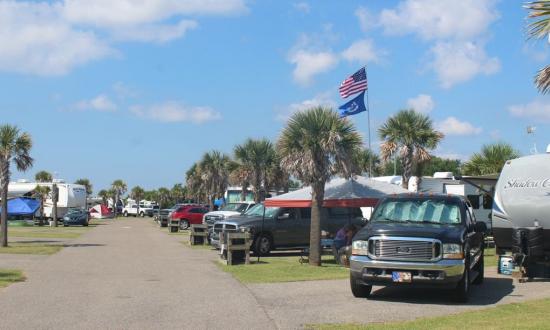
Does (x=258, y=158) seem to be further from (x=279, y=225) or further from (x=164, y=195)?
(x=164, y=195)

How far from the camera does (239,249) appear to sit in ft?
64.4

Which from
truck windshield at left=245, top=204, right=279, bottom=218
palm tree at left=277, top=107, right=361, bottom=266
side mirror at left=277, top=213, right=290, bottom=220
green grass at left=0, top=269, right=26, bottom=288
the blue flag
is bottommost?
green grass at left=0, top=269, right=26, bottom=288

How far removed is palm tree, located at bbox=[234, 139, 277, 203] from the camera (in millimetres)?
38656

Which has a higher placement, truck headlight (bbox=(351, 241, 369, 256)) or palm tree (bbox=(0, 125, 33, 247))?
palm tree (bbox=(0, 125, 33, 247))

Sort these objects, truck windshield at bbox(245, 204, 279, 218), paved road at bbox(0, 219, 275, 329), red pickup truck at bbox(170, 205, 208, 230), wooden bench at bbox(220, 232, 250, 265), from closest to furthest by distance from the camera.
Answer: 1. paved road at bbox(0, 219, 275, 329)
2. wooden bench at bbox(220, 232, 250, 265)
3. truck windshield at bbox(245, 204, 279, 218)
4. red pickup truck at bbox(170, 205, 208, 230)

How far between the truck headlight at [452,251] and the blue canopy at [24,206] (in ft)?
166

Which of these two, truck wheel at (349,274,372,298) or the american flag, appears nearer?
truck wheel at (349,274,372,298)

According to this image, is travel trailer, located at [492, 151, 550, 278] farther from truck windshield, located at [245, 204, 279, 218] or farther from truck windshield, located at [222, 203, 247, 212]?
truck windshield, located at [222, 203, 247, 212]

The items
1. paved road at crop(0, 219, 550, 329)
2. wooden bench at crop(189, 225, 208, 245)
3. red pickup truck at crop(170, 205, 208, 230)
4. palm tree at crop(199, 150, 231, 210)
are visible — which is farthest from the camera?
palm tree at crop(199, 150, 231, 210)

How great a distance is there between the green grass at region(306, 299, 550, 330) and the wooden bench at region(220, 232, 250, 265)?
32.2ft

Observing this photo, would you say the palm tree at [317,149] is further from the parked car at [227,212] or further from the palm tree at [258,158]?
the palm tree at [258,158]

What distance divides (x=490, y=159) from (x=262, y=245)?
40.5 ft

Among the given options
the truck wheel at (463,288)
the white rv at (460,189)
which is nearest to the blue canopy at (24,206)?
the white rv at (460,189)

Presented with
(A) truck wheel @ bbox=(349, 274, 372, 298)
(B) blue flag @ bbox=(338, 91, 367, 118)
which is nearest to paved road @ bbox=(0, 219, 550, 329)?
(A) truck wheel @ bbox=(349, 274, 372, 298)
